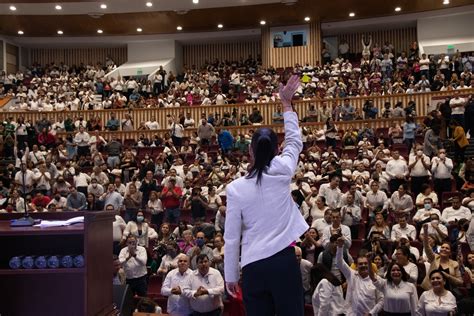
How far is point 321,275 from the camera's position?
845cm

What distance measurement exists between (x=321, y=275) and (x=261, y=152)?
5.81 metres

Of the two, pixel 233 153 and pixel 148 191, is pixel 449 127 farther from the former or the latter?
pixel 148 191

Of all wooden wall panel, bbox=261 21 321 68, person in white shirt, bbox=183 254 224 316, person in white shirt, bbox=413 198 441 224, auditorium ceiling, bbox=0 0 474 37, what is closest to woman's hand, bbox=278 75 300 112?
person in white shirt, bbox=183 254 224 316

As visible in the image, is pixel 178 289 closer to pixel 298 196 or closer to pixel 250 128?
pixel 298 196

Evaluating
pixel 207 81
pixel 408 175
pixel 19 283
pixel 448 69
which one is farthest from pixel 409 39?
pixel 19 283

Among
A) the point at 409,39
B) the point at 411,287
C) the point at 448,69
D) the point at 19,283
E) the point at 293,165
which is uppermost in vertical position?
the point at 409,39

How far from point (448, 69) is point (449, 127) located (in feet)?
22.8

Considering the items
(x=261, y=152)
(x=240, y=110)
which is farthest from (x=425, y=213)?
(x=240, y=110)

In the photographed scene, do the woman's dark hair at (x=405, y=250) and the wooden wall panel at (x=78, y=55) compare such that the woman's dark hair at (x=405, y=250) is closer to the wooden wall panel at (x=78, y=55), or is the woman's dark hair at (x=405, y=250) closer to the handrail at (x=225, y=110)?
the handrail at (x=225, y=110)

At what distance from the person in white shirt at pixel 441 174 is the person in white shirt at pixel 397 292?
4942 mm

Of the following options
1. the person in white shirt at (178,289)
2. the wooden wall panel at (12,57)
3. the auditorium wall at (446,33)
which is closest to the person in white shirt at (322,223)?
the person in white shirt at (178,289)

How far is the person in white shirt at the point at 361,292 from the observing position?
7836 mm

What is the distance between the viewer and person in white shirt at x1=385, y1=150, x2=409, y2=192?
1257 centimetres

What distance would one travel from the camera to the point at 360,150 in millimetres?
14750
